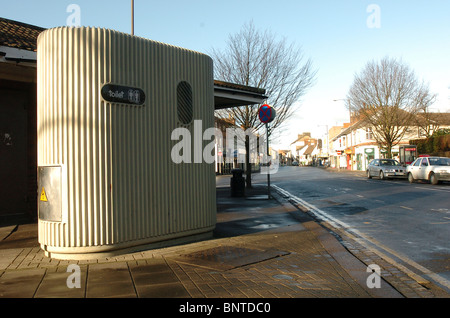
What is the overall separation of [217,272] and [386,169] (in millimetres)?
26074

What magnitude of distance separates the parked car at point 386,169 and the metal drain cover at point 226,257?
24.4 metres

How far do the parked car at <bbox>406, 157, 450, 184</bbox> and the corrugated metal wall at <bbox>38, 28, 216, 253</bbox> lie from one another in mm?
19455

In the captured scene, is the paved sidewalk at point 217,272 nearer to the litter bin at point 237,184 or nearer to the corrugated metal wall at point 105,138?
the corrugated metal wall at point 105,138

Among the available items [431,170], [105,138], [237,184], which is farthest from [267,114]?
[431,170]

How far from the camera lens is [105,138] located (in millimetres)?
5879

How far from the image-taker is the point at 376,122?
39.3 metres

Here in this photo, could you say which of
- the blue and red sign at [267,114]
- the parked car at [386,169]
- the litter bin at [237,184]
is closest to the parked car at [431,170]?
the parked car at [386,169]

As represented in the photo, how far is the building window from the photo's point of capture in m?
6.95

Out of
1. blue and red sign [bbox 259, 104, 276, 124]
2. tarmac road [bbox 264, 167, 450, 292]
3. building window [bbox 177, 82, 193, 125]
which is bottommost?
tarmac road [bbox 264, 167, 450, 292]

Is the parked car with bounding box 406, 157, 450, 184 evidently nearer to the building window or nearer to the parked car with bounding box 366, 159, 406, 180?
the parked car with bounding box 366, 159, 406, 180

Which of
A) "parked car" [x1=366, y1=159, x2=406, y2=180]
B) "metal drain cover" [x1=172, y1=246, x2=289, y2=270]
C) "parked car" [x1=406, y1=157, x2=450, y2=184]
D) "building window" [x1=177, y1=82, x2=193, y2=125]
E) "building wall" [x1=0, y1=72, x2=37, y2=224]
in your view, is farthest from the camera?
"parked car" [x1=366, y1=159, x2=406, y2=180]

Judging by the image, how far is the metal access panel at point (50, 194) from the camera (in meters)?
5.72

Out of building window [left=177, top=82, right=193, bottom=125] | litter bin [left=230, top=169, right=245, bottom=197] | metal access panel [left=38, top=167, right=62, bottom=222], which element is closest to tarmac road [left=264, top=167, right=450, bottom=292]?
litter bin [left=230, top=169, right=245, bottom=197]

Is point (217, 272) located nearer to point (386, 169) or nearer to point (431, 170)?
point (431, 170)
